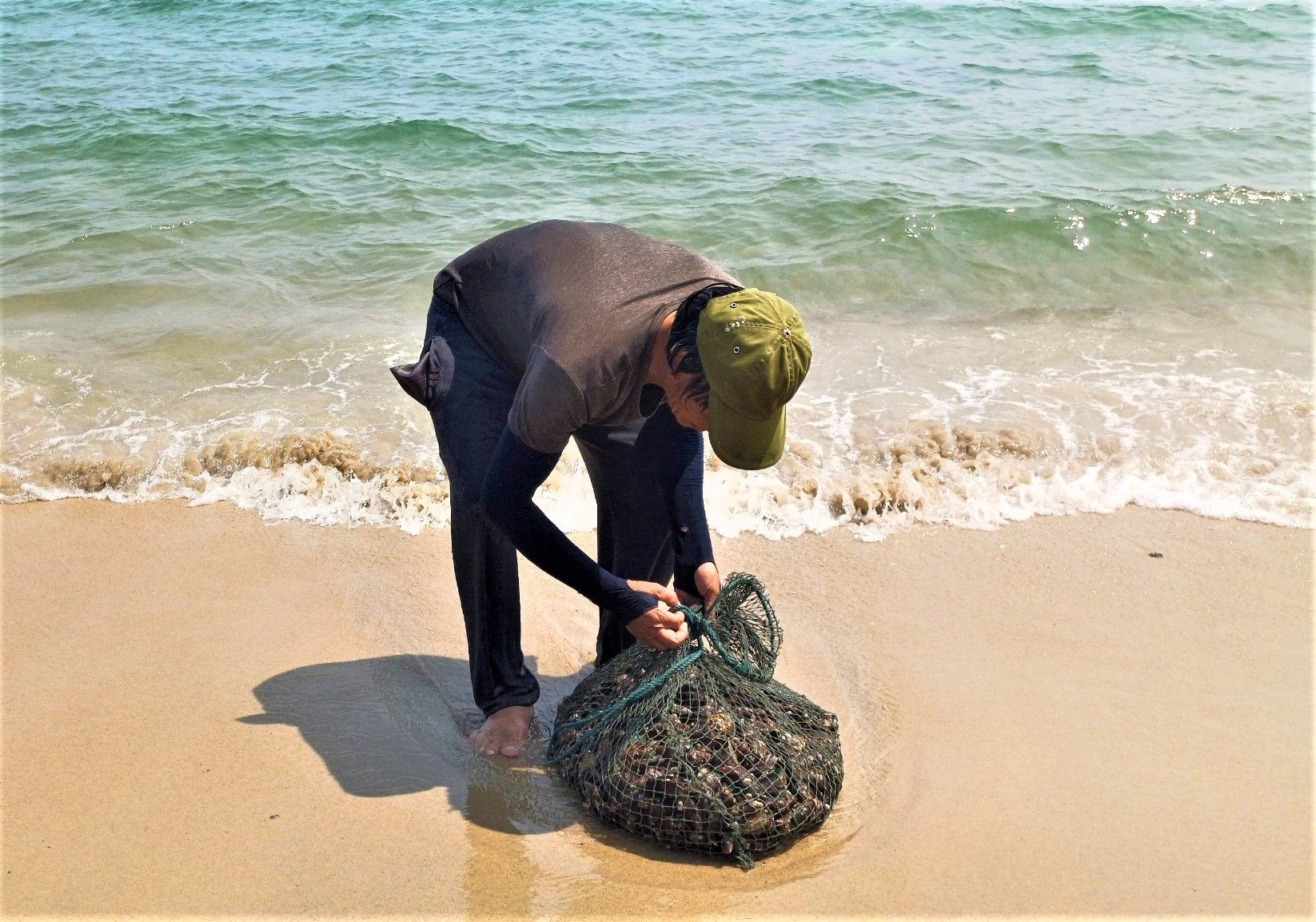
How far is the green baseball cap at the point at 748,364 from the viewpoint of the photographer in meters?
2.14

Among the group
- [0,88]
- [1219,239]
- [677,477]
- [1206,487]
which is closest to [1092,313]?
[1219,239]

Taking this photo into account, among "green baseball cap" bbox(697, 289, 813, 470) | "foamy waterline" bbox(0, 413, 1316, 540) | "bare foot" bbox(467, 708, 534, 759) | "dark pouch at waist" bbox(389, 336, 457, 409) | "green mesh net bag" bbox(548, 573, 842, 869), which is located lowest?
"foamy waterline" bbox(0, 413, 1316, 540)

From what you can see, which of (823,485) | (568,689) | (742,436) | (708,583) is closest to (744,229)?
(823,485)

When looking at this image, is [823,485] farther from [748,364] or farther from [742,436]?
[748,364]

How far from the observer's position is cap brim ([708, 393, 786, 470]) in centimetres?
223

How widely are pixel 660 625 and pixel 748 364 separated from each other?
766 mm

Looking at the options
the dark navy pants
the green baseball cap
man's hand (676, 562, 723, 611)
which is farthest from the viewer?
man's hand (676, 562, 723, 611)

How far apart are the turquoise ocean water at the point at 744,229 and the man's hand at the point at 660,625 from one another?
1659 millimetres

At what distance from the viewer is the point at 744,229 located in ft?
25.9

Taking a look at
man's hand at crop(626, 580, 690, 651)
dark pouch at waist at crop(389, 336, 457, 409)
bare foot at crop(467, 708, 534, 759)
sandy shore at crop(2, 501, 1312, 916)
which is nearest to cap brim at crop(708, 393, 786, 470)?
man's hand at crop(626, 580, 690, 651)

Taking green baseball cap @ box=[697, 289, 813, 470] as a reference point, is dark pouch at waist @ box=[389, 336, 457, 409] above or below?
below

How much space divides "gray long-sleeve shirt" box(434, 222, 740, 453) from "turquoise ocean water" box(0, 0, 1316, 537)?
5.93ft

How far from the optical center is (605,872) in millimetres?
2580

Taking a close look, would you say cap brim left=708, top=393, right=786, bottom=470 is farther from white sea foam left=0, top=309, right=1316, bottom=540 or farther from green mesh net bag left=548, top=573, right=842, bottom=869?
white sea foam left=0, top=309, right=1316, bottom=540
